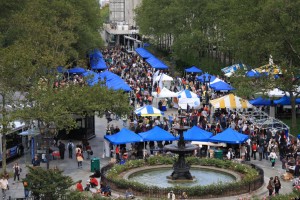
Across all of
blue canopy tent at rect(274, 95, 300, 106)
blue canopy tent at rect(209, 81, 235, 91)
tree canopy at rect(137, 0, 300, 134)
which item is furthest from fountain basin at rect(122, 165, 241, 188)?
blue canopy tent at rect(209, 81, 235, 91)

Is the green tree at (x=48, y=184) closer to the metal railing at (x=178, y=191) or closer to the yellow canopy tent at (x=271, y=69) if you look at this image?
the metal railing at (x=178, y=191)

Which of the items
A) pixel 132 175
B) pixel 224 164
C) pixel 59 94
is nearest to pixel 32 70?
pixel 59 94

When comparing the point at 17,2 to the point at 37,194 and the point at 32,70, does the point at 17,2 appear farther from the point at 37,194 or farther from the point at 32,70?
the point at 37,194

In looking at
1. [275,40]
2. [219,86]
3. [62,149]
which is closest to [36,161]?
[62,149]

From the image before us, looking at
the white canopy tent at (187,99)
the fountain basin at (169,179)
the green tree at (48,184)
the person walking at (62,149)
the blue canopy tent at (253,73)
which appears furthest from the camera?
the white canopy tent at (187,99)

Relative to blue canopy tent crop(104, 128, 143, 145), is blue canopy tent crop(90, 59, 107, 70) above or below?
above

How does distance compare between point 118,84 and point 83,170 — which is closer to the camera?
point 83,170

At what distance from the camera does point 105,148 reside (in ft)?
126

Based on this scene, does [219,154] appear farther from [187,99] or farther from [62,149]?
[187,99]

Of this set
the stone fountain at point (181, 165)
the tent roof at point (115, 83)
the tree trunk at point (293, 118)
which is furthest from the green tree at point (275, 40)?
the stone fountain at point (181, 165)

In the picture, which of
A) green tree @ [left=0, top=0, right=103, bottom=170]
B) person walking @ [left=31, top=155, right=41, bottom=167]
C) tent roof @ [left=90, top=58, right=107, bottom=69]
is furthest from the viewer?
tent roof @ [left=90, top=58, right=107, bottom=69]

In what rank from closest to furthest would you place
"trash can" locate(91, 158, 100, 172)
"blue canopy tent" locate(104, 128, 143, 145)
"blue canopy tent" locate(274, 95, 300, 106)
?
"trash can" locate(91, 158, 100, 172) → "blue canopy tent" locate(104, 128, 143, 145) → "blue canopy tent" locate(274, 95, 300, 106)

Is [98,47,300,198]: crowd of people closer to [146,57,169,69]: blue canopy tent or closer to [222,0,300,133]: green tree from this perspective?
[222,0,300,133]: green tree

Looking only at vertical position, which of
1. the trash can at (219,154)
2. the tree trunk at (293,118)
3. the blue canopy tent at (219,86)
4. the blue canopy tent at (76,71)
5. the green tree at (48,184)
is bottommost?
the green tree at (48,184)
